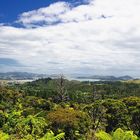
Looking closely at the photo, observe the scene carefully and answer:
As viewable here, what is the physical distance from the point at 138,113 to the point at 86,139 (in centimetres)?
1744

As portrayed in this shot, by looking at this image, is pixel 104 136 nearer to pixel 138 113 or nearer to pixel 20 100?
pixel 138 113

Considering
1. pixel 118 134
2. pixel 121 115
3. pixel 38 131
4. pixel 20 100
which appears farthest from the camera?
pixel 20 100

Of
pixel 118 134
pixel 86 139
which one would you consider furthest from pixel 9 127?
pixel 118 134

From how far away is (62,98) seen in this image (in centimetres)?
9850

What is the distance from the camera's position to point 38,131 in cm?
3906

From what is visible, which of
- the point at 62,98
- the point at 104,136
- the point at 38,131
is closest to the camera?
the point at 104,136

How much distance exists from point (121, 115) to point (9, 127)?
23770 millimetres

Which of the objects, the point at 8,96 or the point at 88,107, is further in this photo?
the point at 8,96

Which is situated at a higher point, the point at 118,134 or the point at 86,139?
the point at 118,134

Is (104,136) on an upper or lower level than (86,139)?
upper

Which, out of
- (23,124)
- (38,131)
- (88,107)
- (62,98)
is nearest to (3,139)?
(23,124)

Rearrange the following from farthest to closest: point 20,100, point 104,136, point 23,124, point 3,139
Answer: point 20,100, point 23,124, point 104,136, point 3,139

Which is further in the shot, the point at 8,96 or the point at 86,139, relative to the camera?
the point at 8,96

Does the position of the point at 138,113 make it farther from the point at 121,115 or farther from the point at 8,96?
the point at 8,96
